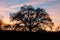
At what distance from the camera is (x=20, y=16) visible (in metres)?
44.5

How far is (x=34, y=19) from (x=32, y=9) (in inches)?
99.1
